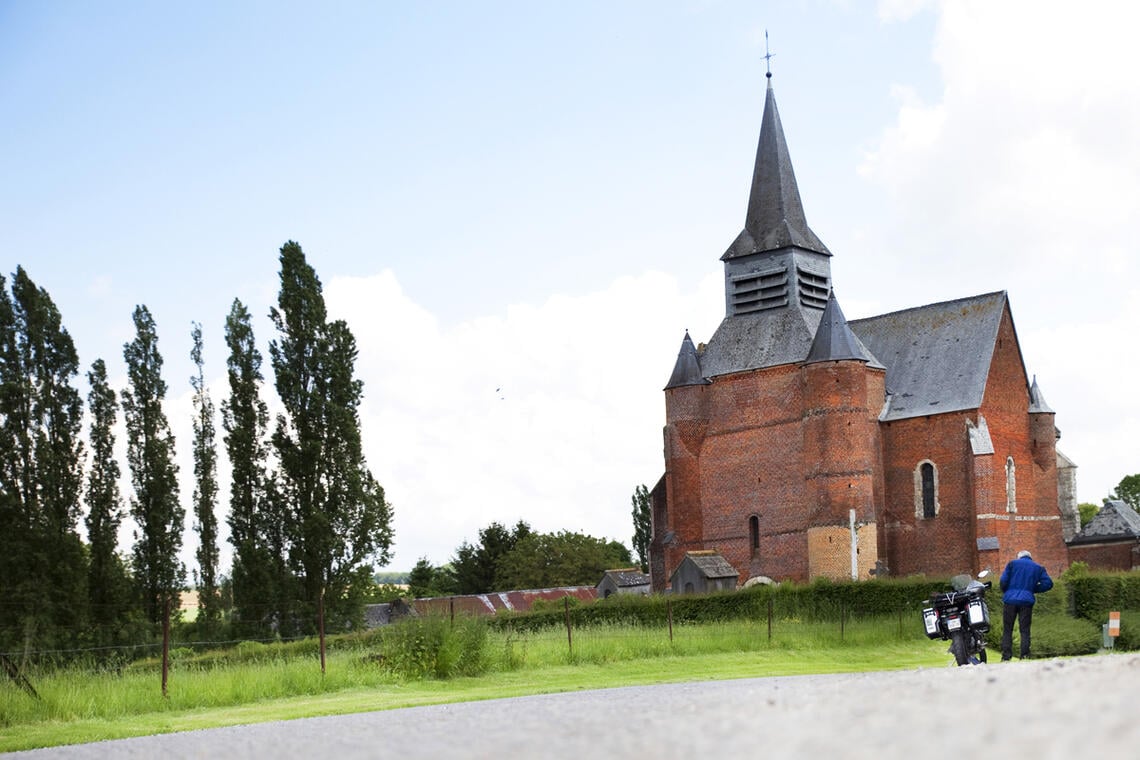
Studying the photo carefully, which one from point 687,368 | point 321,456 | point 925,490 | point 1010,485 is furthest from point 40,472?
point 1010,485

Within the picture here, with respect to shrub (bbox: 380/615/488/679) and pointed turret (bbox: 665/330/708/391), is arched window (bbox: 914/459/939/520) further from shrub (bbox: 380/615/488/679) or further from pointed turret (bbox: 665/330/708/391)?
shrub (bbox: 380/615/488/679)

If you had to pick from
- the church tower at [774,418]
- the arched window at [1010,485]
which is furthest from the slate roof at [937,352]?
the arched window at [1010,485]

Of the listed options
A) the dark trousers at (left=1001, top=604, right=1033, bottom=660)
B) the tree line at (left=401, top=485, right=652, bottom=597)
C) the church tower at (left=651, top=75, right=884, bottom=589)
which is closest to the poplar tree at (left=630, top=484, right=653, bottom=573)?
the tree line at (left=401, top=485, right=652, bottom=597)

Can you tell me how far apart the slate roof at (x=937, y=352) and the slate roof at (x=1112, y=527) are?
932 cm

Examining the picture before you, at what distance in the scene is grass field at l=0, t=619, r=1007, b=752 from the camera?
16484 millimetres

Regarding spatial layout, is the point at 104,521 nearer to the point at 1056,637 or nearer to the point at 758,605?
the point at 758,605

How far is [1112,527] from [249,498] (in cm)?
3425

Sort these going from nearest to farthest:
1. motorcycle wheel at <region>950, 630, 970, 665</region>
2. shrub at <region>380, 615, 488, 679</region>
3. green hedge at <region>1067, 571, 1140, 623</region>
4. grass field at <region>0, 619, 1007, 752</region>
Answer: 1. grass field at <region>0, 619, 1007, 752</region>
2. motorcycle wheel at <region>950, 630, 970, 665</region>
3. shrub at <region>380, 615, 488, 679</region>
4. green hedge at <region>1067, 571, 1140, 623</region>

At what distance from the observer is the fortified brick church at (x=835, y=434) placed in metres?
49.3

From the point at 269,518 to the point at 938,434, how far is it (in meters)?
→ 24.5

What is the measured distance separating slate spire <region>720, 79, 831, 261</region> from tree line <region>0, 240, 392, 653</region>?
17099mm

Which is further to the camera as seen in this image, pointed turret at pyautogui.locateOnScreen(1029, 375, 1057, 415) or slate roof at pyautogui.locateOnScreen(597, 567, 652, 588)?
slate roof at pyautogui.locateOnScreen(597, 567, 652, 588)

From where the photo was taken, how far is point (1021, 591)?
18609 mm

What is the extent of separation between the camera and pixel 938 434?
1989 inches
